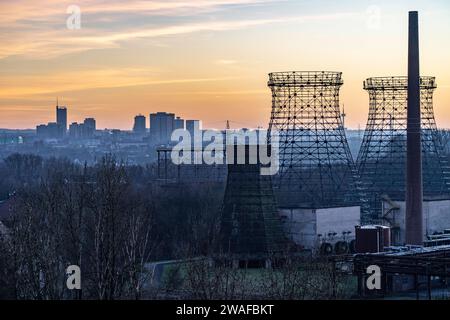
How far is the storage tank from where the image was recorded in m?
25.7

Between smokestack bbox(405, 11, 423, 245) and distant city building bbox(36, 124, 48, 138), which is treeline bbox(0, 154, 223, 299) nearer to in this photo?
smokestack bbox(405, 11, 423, 245)

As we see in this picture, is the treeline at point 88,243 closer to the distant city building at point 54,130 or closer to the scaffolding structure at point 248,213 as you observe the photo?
the scaffolding structure at point 248,213

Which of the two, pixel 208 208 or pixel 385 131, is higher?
pixel 385 131

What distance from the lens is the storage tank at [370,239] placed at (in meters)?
25.7

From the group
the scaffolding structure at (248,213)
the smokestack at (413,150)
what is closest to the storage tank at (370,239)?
the smokestack at (413,150)

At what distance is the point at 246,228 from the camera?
28.6 meters

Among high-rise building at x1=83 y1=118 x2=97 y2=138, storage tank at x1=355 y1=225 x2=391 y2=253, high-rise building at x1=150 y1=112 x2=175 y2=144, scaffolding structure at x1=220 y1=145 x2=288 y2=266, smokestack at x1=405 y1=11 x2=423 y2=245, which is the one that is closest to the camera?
storage tank at x1=355 y1=225 x2=391 y2=253

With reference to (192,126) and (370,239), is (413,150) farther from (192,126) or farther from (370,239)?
(192,126)

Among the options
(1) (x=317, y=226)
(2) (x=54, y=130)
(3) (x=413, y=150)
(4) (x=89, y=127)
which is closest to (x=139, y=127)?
(4) (x=89, y=127)

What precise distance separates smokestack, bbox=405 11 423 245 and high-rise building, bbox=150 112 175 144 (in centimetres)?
5154

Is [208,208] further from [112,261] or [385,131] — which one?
[112,261]

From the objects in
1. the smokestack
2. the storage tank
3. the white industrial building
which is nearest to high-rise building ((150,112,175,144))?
the white industrial building
